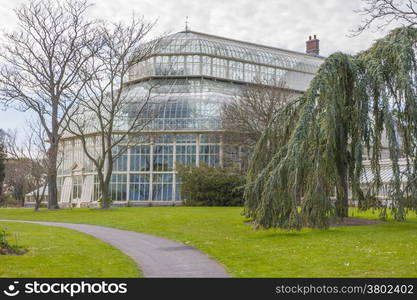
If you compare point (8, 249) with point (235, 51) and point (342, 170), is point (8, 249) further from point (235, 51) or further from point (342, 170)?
point (235, 51)

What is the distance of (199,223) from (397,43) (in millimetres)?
10367

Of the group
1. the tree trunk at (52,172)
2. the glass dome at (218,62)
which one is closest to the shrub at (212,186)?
the tree trunk at (52,172)

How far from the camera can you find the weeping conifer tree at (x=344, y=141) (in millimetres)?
15633

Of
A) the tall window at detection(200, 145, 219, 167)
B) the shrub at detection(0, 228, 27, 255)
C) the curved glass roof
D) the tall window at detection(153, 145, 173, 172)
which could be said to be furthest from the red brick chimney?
the shrub at detection(0, 228, 27, 255)

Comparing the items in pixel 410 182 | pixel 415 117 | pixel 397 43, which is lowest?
pixel 410 182

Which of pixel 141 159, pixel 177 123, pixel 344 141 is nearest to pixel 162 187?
pixel 141 159

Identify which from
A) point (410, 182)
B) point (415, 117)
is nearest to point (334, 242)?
point (410, 182)

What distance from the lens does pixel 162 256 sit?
12.5m

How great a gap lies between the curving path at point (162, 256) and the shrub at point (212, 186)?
62.7ft

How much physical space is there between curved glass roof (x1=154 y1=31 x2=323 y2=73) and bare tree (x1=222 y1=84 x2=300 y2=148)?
11309 millimetres

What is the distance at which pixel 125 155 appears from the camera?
43938mm

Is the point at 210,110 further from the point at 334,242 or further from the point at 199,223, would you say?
the point at 334,242

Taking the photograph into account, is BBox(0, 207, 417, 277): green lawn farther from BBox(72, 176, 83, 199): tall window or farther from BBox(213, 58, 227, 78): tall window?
BBox(213, 58, 227, 78): tall window

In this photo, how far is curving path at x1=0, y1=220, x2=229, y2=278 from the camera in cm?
1016
